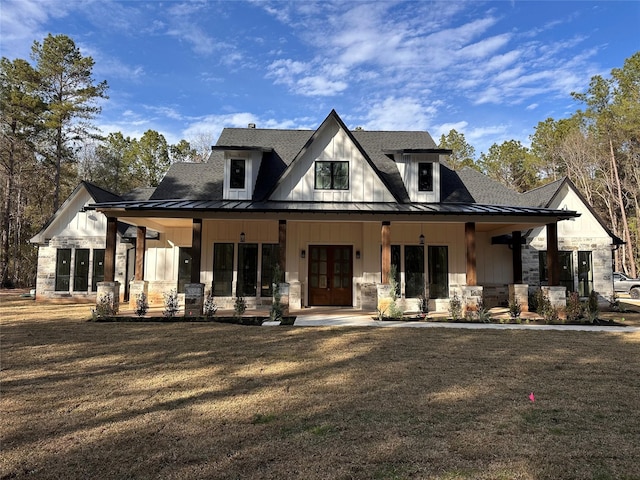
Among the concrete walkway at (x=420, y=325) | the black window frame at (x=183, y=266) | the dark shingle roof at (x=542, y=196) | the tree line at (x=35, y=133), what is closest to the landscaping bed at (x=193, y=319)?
the concrete walkway at (x=420, y=325)

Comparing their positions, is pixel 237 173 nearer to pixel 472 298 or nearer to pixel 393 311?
pixel 393 311

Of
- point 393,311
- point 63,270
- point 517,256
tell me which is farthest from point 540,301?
point 63,270

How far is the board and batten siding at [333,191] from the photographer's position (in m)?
13.3

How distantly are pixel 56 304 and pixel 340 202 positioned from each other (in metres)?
12.2

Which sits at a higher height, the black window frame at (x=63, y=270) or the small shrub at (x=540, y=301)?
the black window frame at (x=63, y=270)

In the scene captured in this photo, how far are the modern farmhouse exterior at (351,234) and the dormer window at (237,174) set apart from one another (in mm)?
37

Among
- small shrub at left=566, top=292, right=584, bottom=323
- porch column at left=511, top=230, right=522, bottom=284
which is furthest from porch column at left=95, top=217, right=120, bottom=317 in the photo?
small shrub at left=566, top=292, right=584, bottom=323

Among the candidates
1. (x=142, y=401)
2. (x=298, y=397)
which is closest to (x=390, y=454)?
(x=298, y=397)

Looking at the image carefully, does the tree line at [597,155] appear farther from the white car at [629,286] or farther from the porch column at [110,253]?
the porch column at [110,253]

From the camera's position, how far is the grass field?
314 centimetres

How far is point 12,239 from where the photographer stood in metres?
27.5

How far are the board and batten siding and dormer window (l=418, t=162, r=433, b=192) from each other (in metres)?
1.55

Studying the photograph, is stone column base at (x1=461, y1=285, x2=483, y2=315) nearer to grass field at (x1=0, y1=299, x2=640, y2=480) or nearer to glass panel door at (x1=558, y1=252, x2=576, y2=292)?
grass field at (x1=0, y1=299, x2=640, y2=480)

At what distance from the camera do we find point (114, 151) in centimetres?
3428
